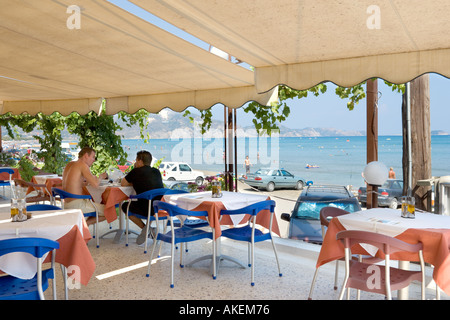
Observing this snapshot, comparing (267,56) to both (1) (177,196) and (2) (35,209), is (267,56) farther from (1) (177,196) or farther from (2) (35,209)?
(2) (35,209)

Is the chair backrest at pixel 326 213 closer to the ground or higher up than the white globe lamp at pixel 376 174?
closer to the ground

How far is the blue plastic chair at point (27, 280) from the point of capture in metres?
2.20

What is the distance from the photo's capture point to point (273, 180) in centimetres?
3047

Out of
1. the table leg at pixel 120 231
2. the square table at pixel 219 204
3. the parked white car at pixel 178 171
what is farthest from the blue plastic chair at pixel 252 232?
the parked white car at pixel 178 171

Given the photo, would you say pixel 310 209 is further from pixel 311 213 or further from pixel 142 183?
pixel 142 183

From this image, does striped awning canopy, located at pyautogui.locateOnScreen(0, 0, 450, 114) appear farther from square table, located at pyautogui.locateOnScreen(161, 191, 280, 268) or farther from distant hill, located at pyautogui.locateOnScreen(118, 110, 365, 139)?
distant hill, located at pyautogui.locateOnScreen(118, 110, 365, 139)

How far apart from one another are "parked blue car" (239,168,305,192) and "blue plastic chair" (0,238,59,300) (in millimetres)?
27094

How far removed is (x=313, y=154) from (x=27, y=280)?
49095 mm

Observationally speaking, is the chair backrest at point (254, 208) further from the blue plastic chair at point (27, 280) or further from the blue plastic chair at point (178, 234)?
the blue plastic chair at point (27, 280)

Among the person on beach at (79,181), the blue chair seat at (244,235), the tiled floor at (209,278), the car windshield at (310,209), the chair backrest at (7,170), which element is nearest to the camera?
the tiled floor at (209,278)

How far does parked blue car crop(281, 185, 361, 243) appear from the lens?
5.24m

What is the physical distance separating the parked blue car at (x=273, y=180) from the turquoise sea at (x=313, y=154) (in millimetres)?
8001

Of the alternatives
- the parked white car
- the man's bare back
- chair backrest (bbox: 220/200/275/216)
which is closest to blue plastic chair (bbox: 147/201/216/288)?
chair backrest (bbox: 220/200/275/216)

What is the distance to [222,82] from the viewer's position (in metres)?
5.35
